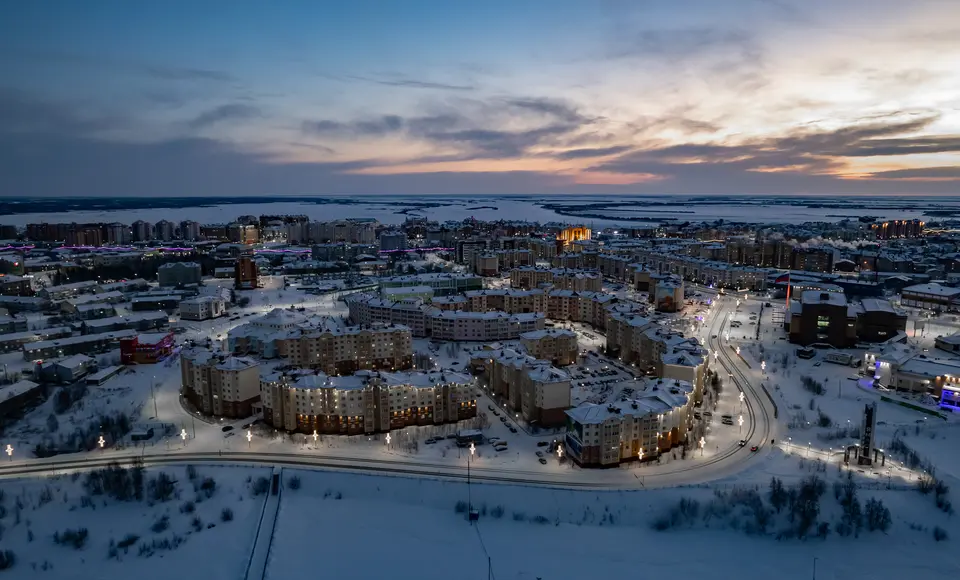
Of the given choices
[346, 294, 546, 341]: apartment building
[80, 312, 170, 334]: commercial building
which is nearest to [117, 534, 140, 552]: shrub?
[346, 294, 546, 341]: apartment building

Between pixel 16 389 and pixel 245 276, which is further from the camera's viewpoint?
pixel 245 276

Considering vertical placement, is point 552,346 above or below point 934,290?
below

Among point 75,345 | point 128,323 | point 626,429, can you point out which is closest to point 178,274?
point 128,323

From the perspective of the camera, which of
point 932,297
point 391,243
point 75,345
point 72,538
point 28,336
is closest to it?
point 72,538

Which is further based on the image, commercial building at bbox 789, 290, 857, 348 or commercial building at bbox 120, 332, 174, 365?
commercial building at bbox 789, 290, 857, 348

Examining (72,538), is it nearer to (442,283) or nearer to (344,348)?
(344,348)

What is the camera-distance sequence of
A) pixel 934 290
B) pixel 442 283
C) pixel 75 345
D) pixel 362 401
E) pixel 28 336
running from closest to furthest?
pixel 362 401 < pixel 75 345 < pixel 28 336 < pixel 934 290 < pixel 442 283

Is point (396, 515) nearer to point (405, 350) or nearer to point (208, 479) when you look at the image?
point (208, 479)

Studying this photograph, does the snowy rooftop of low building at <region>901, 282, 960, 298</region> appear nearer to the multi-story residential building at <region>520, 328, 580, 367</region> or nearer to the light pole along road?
the multi-story residential building at <region>520, 328, 580, 367</region>
